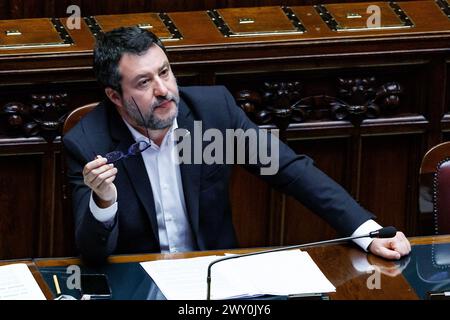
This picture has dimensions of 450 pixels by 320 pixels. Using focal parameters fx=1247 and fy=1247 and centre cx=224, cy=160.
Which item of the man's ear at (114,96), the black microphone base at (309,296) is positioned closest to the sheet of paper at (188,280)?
the black microphone base at (309,296)

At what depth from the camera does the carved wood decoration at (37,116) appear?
4090 millimetres

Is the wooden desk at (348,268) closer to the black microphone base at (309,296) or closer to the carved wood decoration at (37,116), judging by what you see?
the black microphone base at (309,296)

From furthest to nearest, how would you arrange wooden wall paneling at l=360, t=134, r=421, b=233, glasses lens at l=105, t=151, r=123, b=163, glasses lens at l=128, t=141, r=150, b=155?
wooden wall paneling at l=360, t=134, r=421, b=233 < glasses lens at l=128, t=141, r=150, b=155 < glasses lens at l=105, t=151, r=123, b=163

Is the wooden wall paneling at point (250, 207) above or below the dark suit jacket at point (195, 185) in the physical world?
below

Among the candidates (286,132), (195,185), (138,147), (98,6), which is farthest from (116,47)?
(98,6)

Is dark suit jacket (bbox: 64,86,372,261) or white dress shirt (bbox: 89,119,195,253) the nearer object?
dark suit jacket (bbox: 64,86,372,261)

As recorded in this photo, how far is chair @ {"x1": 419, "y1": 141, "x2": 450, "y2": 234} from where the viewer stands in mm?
3424

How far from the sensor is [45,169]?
4160 millimetres

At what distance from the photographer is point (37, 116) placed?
4133mm

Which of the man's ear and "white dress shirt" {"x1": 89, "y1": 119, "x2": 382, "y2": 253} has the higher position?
the man's ear

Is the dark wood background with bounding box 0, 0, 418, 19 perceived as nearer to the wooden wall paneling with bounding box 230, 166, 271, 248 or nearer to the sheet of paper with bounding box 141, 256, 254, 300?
the wooden wall paneling with bounding box 230, 166, 271, 248

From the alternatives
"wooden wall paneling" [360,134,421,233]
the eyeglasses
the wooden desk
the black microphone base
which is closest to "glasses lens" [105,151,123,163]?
the eyeglasses

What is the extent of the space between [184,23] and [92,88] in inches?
19.1

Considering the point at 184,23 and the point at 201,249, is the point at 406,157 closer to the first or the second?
the point at 184,23
